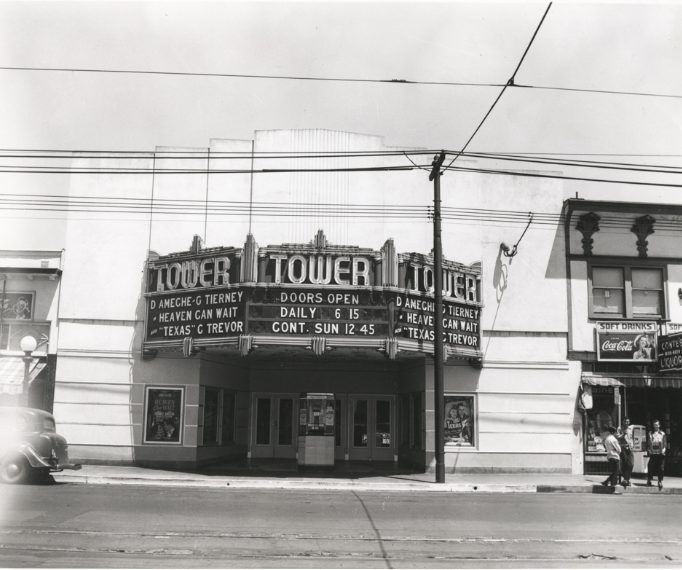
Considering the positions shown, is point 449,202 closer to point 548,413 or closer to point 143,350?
point 548,413

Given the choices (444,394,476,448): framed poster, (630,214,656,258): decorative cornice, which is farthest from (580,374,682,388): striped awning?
(630,214,656,258): decorative cornice

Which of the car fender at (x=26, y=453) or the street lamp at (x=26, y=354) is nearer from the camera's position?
the car fender at (x=26, y=453)

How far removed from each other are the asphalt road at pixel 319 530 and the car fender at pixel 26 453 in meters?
0.51

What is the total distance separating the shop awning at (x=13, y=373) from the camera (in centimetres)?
2012

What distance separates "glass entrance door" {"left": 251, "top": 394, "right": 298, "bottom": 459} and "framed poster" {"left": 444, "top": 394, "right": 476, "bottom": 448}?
5957mm

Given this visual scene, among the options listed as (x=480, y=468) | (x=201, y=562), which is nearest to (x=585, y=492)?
(x=480, y=468)

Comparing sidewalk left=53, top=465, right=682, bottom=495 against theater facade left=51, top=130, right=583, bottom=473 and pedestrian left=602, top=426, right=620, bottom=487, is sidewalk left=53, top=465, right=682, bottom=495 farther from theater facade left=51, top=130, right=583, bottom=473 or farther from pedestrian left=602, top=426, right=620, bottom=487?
theater facade left=51, top=130, right=583, bottom=473

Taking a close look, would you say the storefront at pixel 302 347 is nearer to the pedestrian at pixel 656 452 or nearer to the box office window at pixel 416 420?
the box office window at pixel 416 420

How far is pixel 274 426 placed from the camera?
24500mm

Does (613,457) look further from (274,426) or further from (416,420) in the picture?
(274,426)

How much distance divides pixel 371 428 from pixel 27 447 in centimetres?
1181

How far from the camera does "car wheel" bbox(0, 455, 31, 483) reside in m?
15.6

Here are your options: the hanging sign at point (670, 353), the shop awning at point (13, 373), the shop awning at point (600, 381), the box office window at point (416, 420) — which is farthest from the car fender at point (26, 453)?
the hanging sign at point (670, 353)

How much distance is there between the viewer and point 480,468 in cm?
2067
